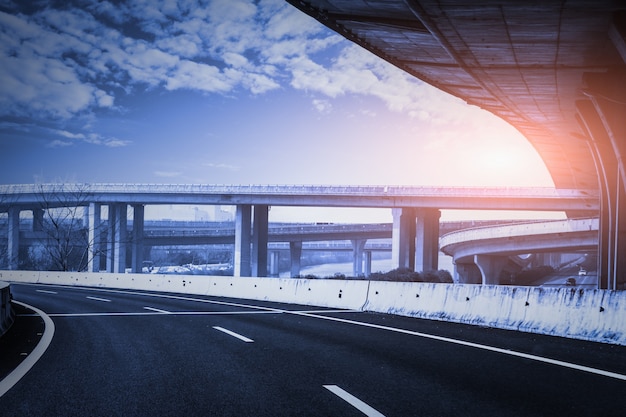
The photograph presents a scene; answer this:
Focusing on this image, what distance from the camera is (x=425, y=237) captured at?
6744 centimetres

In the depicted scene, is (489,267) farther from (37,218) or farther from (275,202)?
(37,218)

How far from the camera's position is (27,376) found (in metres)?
6.99

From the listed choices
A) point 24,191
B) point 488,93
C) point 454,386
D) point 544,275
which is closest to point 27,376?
point 454,386

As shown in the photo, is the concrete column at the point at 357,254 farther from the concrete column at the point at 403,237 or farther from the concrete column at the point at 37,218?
the concrete column at the point at 37,218

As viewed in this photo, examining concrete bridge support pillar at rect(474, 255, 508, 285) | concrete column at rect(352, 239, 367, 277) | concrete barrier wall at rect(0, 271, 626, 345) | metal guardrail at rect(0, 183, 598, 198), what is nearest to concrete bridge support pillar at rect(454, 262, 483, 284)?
concrete bridge support pillar at rect(474, 255, 508, 285)

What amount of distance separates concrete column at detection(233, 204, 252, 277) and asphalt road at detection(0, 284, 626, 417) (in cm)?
5480

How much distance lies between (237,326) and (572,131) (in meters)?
29.5

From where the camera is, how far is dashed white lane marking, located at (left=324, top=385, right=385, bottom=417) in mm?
5170

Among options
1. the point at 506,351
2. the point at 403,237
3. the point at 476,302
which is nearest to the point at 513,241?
the point at 403,237

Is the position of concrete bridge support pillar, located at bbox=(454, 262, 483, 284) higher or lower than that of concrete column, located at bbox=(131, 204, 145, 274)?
lower

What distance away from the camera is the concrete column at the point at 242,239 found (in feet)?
220

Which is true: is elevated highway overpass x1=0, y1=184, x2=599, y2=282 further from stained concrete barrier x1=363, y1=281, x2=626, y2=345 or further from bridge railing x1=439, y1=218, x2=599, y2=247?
stained concrete barrier x1=363, y1=281, x2=626, y2=345

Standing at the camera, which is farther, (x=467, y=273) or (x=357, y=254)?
(x=357, y=254)

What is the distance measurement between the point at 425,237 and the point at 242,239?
2092 cm
